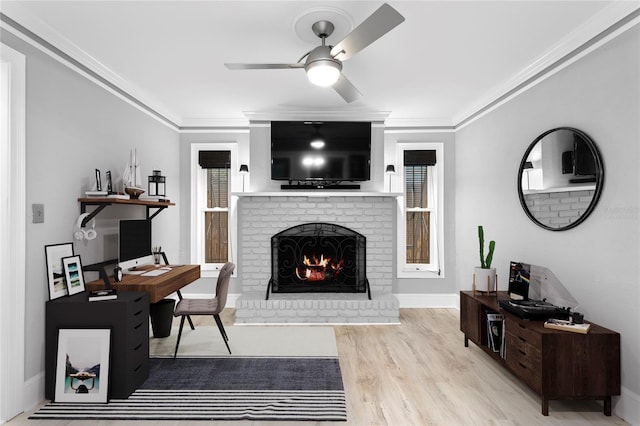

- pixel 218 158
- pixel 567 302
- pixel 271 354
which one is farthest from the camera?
pixel 218 158

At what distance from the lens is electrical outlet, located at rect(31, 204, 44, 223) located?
234cm

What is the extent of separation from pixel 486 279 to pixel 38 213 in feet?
12.1

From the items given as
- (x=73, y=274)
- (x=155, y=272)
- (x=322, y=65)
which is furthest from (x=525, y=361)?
(x=73, y=274)

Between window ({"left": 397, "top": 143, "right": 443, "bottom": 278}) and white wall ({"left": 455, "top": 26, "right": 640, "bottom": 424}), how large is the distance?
1.36 m

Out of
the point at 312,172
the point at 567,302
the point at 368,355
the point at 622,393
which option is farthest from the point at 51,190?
the point at 622,393

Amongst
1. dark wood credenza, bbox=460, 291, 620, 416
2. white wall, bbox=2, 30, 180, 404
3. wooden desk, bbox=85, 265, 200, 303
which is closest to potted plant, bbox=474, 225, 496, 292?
dark wood credenza, bbox=460, 291, 620, 416

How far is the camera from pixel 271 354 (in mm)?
3195

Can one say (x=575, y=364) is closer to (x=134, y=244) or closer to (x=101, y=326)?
(x=101, y=326)

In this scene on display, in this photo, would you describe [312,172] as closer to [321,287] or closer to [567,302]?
[321,287]

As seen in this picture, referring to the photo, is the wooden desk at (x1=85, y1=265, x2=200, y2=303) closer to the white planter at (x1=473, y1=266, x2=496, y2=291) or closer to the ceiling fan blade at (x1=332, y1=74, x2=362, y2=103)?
the ceiling fan blade at (x1=332, y1=74, x2=362, y2=103)

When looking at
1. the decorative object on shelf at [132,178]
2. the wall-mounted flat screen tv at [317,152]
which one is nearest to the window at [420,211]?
the wall-mounted flat screen tv at [317,152]

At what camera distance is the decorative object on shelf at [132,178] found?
315 centimetres

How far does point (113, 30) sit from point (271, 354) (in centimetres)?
291

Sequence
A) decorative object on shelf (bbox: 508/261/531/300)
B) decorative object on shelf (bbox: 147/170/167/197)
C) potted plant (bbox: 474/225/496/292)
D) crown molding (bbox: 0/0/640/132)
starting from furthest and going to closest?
1. decorative object on shelf (bbox: 147/170/167/197)
2. potted plant (bbox: 474/225/496/292)
3. decorative object on shelf (bbox: 508/261/531/300)
4. crown molding (bbox: 0/0/640/132)
